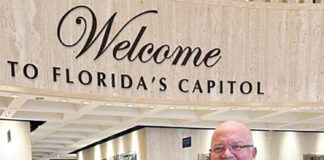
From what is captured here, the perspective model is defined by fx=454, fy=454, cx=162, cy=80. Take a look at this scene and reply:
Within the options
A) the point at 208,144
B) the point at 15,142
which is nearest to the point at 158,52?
the point at 15,142

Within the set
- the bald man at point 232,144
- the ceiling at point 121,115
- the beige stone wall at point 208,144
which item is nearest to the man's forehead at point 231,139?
the bald man at point 232,144

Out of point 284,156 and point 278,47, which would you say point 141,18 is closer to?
point 278,47

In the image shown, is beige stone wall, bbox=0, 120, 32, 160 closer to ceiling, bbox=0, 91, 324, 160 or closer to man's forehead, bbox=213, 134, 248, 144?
ceiling, bbox=0, 91, 324, 160

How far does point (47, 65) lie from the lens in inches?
218

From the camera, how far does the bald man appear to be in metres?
2.03

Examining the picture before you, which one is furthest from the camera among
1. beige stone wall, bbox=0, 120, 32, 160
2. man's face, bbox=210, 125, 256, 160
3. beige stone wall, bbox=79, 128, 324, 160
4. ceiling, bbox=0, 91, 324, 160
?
beige stone wall, bbox=79, 128, 324, 160

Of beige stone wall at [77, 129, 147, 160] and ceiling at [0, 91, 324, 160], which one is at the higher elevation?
ceiling at [0, 91, 324, 160]

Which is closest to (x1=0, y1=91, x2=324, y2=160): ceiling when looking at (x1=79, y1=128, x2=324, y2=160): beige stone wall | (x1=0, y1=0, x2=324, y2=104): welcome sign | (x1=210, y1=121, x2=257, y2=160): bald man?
(x1=0, y1=0, x2=324, y2=104): welcome sign

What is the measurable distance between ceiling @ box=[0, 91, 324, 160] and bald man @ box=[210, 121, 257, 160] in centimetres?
385

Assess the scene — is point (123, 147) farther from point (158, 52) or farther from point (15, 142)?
point (158, 52)

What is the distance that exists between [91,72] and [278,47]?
2.95 m

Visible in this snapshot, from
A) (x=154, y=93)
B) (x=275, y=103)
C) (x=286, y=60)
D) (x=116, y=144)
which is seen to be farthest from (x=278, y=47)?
(x=116, y=144)

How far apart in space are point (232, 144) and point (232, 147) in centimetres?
1

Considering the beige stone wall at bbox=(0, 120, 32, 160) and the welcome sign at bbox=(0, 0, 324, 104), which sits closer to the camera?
the welcome sign at bbox=(0, 0, 324, 104)
